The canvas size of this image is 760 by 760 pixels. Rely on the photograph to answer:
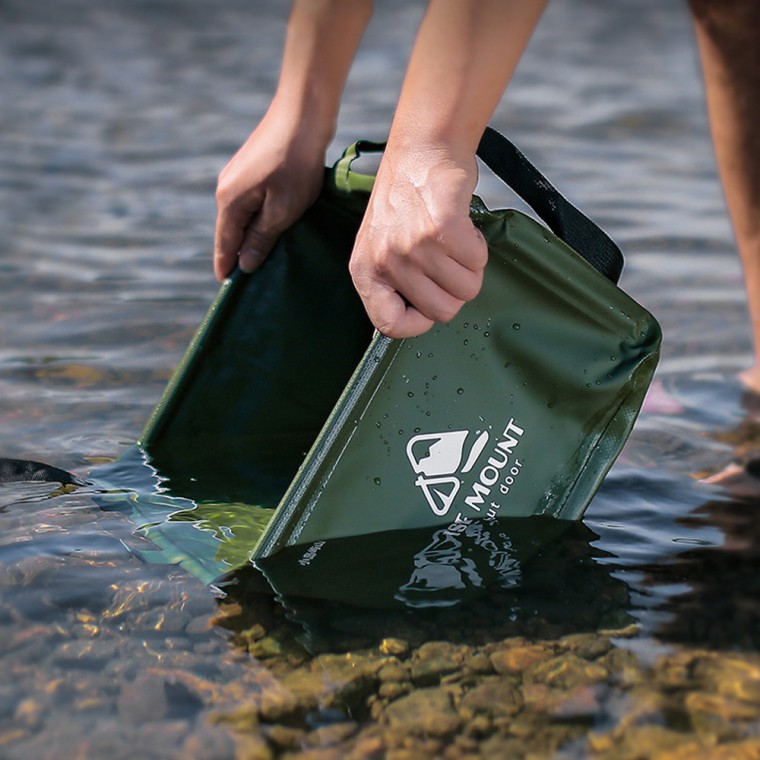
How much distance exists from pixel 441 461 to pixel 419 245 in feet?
1.38

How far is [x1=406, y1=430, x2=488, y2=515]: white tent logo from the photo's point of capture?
1887 mm

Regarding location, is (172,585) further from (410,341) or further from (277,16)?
(277,16)

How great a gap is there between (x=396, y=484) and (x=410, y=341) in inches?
9.5

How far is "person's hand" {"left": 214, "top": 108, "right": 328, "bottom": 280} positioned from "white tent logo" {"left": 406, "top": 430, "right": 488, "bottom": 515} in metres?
0.54

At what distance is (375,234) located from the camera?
169 centimetres

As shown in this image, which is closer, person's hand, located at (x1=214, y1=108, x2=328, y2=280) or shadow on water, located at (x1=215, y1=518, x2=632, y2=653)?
shadow on water, located at (x1=215, y1=518, x2=632, y2=653)

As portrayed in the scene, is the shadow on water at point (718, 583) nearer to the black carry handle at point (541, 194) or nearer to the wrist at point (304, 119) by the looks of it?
the black carry handle at point (541, 194)

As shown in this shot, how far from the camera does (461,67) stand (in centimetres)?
167

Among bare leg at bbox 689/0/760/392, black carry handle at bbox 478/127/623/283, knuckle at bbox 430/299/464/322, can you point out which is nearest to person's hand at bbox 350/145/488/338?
knuckle at bbox 430/299/464/322

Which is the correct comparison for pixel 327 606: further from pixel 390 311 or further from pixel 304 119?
pixel 304 119

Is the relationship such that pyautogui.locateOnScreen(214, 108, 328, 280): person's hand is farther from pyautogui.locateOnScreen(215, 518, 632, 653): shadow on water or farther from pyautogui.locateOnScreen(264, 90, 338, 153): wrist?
pyautogui.locateOnScreen(215, 518, 632, 653): shadow on water

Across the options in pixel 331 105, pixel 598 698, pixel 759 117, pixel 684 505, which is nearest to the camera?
pixel 598 698

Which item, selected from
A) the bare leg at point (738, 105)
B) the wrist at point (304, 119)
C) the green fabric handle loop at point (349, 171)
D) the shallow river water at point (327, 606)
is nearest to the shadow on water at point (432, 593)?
the shallow river water at point (327, 606)

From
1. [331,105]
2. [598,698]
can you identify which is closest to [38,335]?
[331,105]
